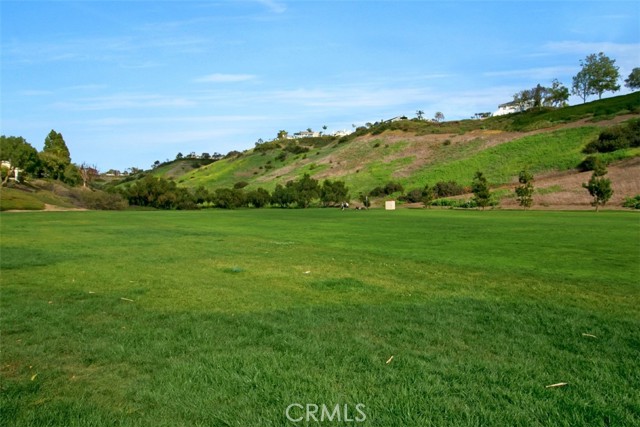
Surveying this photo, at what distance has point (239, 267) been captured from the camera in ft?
41.8

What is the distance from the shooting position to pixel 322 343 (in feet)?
19.3

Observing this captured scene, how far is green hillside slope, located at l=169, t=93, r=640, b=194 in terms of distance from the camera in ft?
244

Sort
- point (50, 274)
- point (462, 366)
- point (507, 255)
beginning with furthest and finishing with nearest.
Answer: point (507, 255) → point (50, 274) → point (462, 366)

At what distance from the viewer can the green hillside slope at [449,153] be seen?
244 feet

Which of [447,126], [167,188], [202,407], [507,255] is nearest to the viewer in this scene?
[202,407]

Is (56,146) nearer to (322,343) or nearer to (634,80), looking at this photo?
(322,343)

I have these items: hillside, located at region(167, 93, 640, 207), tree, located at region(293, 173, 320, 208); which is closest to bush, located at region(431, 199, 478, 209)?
hillside, located at region(167, 93, 640, 207)

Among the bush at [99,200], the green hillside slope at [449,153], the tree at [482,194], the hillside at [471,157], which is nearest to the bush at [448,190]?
the green hillside slope at [449,153]

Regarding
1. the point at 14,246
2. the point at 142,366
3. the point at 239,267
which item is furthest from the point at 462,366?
the point at 14,246

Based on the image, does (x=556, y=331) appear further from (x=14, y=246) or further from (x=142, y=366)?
(x=14, y=246)

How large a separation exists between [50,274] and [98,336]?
6252 mm

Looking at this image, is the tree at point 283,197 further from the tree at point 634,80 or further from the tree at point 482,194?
the tree at point 634,80

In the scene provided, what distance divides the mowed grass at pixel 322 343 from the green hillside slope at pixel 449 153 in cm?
6188

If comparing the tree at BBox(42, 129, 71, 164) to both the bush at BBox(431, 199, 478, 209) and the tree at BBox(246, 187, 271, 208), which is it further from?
the bush at BBox(431, 199, 478, 209)
